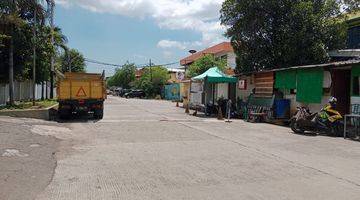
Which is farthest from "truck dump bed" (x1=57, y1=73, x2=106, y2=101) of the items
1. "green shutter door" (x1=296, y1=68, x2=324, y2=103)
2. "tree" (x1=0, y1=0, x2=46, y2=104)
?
"green shutter door" (x1=296, y1=68, x2=324, y2=103)

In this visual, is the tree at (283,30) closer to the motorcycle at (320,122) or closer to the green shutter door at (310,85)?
the green shutter door at (310,85)

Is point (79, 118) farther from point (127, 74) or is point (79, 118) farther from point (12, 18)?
point (127, 74)

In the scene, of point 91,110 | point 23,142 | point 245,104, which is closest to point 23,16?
point 91,110

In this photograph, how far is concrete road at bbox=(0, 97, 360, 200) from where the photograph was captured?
798 centimetres

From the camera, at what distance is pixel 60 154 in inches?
486

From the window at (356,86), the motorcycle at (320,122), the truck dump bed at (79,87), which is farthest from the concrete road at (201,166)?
the truck dump bed at (79,87)

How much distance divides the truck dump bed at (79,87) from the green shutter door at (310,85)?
1002cm

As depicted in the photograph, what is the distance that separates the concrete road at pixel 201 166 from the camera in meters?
7.98

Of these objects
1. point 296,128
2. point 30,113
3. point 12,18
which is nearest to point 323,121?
point 296,128

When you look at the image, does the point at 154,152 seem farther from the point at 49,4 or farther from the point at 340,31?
the point at 49,4

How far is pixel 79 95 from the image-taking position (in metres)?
24.5

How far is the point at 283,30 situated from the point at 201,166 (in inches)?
738

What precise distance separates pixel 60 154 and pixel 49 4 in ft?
65.1

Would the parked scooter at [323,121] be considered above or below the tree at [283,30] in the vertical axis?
below
